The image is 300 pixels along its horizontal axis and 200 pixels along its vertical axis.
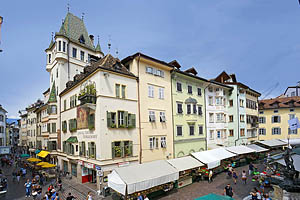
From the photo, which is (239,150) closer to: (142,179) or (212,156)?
(212,156)

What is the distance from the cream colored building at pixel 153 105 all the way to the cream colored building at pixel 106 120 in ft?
3.44

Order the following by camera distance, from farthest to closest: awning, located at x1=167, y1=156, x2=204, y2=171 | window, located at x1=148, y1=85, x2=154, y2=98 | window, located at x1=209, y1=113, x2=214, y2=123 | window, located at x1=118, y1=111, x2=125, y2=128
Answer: window, located at x1=209, y1=113, x2=214, y2=123, window, located at x1=148, y1=85, x2=154, y2=98, awning, located at x1=167, y1=156, x2=204, y2=171, window, located at x1=118, y1=111, x2=125, y2=128

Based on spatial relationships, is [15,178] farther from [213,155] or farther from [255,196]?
[255,196]

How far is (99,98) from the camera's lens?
18.7 metres

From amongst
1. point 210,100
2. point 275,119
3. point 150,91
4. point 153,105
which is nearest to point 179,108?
point 153,105

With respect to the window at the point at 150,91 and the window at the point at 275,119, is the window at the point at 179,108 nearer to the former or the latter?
the window at the point at 150,91

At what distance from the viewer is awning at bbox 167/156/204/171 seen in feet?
65.5

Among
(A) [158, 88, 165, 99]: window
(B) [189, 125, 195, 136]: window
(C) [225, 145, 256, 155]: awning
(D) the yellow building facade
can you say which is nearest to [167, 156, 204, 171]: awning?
(B) [189, 125, 195, 136]: window

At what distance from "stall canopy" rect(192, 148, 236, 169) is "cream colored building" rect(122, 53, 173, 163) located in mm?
3907

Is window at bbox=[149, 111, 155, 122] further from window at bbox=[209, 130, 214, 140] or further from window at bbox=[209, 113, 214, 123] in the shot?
window at bbox=[209, 130, 214, 140]

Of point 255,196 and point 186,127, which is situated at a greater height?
point 186,127

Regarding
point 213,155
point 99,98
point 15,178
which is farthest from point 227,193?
point 15,178

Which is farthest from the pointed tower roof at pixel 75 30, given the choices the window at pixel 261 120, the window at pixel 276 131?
the window at pixel 276 131

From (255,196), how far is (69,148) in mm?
23305
